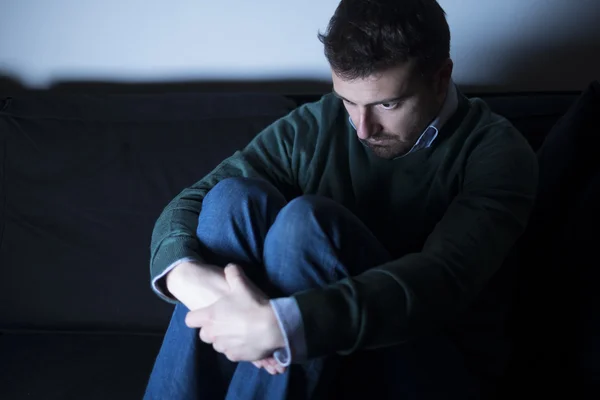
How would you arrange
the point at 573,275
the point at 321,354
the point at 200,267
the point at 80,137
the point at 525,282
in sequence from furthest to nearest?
the point at 80,137, the point at 525,282, the point at 573,275, the point at 200,267, the point at 321,354

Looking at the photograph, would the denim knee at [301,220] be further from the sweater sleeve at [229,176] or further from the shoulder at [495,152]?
the shoulder at [495,152]

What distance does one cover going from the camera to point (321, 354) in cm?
81

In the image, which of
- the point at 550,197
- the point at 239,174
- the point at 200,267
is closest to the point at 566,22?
the point at 550,197

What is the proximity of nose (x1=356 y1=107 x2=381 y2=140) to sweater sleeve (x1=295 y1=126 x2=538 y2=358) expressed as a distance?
0.17 metres

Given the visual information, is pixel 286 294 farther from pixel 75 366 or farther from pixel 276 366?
pixel 75 366

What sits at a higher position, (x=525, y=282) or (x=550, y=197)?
(x=550, y=197)

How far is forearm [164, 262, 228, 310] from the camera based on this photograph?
3.02ft

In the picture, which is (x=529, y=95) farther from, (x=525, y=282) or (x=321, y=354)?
(x=321, y=354)

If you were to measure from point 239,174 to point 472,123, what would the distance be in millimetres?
439

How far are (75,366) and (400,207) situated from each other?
0.74m

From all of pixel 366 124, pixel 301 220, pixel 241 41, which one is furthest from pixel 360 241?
pixel 241 41

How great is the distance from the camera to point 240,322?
832 millimetres

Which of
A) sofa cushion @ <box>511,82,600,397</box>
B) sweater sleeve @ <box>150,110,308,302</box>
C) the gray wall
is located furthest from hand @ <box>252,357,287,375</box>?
the gray wall

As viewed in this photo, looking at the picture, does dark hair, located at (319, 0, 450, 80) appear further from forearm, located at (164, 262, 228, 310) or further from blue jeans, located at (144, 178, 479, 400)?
forearm, located at (164, 262, 228, 310)
